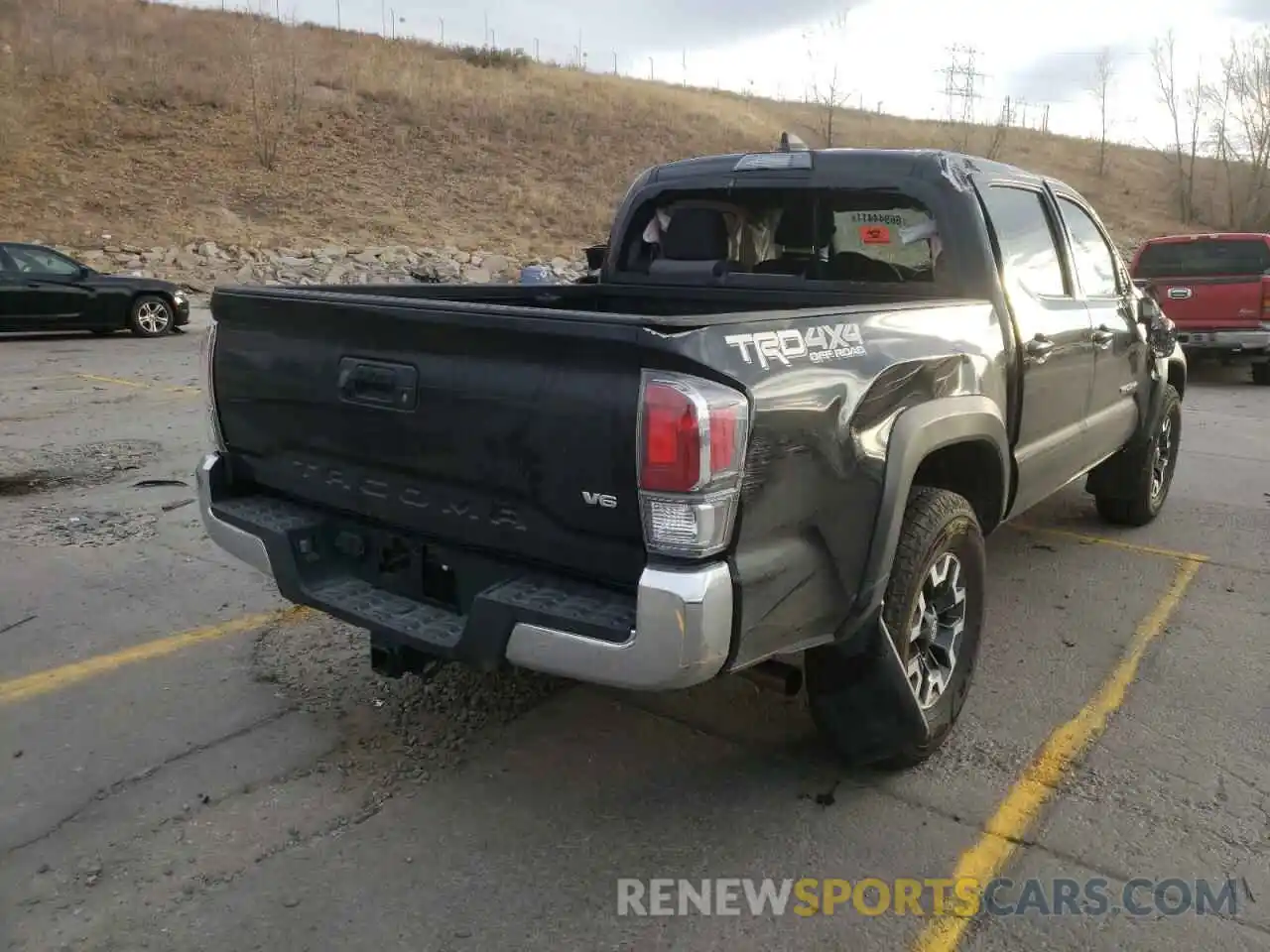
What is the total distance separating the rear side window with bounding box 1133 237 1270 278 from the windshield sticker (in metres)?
12.3

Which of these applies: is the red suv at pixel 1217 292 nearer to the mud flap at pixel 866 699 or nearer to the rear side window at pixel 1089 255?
the rear side window at pixel 1089 255

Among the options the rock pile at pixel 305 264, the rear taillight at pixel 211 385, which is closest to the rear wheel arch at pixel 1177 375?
the rear taillight at pixel 211 385

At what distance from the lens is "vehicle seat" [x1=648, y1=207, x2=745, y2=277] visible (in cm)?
450

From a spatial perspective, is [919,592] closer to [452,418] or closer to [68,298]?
[452,418]

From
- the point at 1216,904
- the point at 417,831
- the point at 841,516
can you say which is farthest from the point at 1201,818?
the point at 417,831

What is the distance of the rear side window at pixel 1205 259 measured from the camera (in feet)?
43.3

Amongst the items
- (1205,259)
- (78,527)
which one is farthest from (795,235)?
(1205,259)

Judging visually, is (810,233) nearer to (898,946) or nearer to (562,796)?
(562,796)

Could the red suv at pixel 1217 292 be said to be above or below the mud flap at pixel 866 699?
above

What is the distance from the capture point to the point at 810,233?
438 cm

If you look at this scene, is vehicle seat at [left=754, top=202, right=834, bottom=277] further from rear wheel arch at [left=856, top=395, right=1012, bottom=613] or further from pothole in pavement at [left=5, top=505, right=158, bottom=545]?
pothole in pavement at [left=5, top=505, right=158, bottom=545]

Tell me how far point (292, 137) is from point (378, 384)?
29.9m

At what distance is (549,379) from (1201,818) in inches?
92.1

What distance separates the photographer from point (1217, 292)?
12.6 metres
